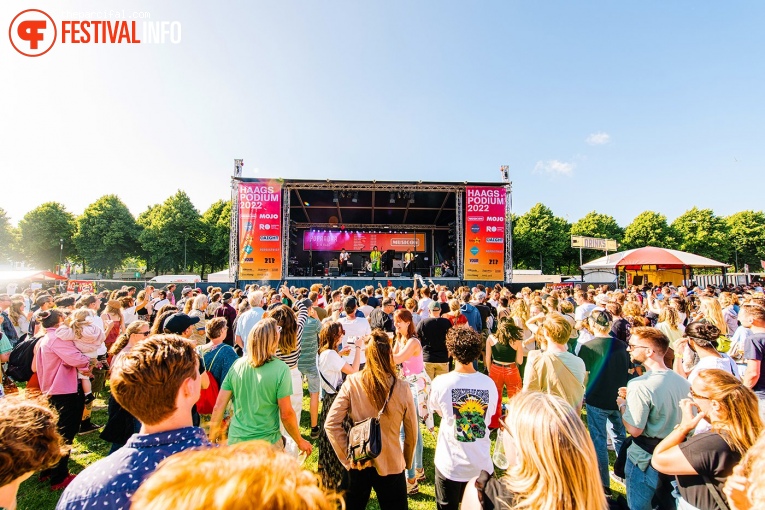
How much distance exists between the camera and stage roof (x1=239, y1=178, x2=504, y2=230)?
16.1 m

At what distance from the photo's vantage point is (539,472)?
3.59ft

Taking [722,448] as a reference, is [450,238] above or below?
above

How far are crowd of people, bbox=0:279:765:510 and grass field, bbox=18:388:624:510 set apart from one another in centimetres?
12

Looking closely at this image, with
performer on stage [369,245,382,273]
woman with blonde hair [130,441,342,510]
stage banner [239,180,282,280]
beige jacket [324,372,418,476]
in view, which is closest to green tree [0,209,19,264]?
stage banner [239,180,282,280]

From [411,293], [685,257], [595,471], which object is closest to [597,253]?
[685,257]

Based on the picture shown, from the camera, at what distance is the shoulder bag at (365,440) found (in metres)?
1.99

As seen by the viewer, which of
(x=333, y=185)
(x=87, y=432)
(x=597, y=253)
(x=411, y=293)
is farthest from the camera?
(x=597, y=253)

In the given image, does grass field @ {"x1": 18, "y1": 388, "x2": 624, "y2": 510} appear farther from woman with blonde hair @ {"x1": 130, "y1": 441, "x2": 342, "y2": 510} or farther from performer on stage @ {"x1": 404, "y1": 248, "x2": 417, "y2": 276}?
performer on stage @ {"x1": 404, "y1": 248, "x2": 417, "y2": 276}

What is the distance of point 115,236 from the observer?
33.1 meters

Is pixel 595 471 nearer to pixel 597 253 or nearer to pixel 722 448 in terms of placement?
pixel 722 448

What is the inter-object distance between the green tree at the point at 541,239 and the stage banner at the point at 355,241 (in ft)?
73.1

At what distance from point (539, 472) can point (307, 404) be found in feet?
17.2

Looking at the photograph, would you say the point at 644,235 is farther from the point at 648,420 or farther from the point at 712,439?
the point at 712,439

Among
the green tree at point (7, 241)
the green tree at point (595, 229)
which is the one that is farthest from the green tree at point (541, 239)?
the green tree at point (7, 241)
